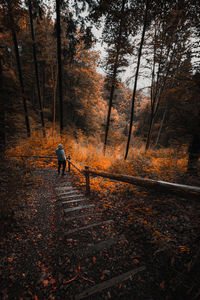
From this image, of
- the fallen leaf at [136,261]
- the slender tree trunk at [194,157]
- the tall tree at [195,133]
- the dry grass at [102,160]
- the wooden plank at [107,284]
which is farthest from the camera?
the dry grass at [102,160]

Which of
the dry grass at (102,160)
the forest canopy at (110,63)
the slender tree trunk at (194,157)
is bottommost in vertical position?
the dry grass at (102,160)

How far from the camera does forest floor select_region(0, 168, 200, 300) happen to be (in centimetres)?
172

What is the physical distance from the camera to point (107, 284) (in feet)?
5.82

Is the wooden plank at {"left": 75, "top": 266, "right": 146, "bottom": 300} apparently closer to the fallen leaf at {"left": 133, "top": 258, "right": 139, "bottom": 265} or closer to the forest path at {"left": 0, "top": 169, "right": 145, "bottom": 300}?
the forest path at {"left": 0, "top": 169, "right": 145, "bottom": 300}

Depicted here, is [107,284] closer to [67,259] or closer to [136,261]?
[136,261]

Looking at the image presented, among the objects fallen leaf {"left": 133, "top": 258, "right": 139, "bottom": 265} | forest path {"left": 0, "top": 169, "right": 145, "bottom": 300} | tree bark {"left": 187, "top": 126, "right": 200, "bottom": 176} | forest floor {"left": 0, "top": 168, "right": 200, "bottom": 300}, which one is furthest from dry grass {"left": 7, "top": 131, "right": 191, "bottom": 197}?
fallen leaf {"left": 133, "top": 258, "right": 139, "bottom": 265}

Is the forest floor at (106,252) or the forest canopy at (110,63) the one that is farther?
the forest canopy at (110,63)

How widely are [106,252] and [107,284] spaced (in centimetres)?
54

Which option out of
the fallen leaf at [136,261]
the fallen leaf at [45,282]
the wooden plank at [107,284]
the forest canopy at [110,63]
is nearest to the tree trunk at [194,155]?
the forest canopy at [110,63]

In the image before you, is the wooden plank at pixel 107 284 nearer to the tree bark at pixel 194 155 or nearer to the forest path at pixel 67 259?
the forest path at pixel 67 259

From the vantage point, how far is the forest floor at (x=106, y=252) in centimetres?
172

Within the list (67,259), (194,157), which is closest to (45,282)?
(67,259)

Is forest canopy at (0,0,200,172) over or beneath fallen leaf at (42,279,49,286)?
over

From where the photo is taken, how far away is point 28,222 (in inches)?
130
